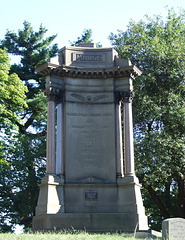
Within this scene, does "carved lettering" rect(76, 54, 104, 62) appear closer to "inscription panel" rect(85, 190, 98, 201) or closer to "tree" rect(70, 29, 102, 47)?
"inscription panel" rect(85, 190, 98, 201)

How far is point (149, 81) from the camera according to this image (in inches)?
1065

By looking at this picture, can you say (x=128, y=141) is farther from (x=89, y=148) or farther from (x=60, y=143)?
(x=60, y=143)

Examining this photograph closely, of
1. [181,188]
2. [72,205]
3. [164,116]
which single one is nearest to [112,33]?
[164,116]

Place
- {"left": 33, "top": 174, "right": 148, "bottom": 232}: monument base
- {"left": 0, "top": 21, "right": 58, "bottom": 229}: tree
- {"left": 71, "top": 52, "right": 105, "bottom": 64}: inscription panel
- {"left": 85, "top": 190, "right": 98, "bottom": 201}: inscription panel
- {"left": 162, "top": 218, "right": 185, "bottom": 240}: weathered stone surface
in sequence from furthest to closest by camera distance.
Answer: {"left": 0, "top": 21, "right": 58, "bottom": 229}: tree → {"left": 71, "top": 52, "right": 105, "bottom": 64}: inscription panel → {"left": 85, "top": 190, "right": 98, "bottom": 201}: inscription panel → {"left": 33, "top": 174, "right": 148, "bottom": 232}: monument base → {"left": 162, "top": 218, "right": 185, "bottom": 240}: weathered stone surface

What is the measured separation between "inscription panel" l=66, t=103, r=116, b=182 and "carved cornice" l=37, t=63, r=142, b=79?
61.7 inches

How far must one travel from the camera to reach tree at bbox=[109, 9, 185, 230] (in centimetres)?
2556

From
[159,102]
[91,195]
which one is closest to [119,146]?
[91,195]

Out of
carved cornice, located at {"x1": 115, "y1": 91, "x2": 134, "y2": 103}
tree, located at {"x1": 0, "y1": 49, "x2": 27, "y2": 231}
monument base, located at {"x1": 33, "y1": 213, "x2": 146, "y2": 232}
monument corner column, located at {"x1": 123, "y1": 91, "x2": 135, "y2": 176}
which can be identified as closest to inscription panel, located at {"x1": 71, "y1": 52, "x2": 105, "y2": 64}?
carved cornice, located at {"x1": 115, "y1": 91, "x2": 134, "y2": 103}

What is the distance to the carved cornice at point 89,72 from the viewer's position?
63.6 ft

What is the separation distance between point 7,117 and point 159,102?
36.0ft

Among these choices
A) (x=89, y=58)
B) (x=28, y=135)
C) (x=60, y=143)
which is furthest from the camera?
Result: (x=28, y=135)

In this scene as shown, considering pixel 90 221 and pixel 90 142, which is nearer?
pixel 90 221

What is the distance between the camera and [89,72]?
19.7 meters

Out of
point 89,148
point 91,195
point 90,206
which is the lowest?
point 90,206
